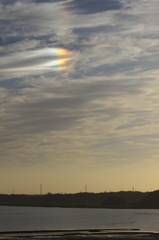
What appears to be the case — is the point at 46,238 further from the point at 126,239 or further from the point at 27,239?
the point at 126,239

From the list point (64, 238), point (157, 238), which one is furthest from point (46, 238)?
point (157, 238)

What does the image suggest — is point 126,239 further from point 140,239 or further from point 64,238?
point 64,238

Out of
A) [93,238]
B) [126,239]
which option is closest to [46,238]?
[93,238]

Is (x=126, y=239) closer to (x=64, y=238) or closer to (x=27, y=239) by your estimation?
(x=64, y=238)

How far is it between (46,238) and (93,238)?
940 cm

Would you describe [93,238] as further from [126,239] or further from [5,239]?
[5,239]

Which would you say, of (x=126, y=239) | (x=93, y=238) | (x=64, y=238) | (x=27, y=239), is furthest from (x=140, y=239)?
(x=27, y=239)

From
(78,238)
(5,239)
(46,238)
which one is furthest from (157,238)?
(5,239)

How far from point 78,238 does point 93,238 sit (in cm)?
311

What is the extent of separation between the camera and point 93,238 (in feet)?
260

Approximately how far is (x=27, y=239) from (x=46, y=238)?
3.88m

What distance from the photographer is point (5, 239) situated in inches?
3034

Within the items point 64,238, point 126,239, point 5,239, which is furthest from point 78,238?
point 5,239

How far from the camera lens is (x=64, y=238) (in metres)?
78.4
